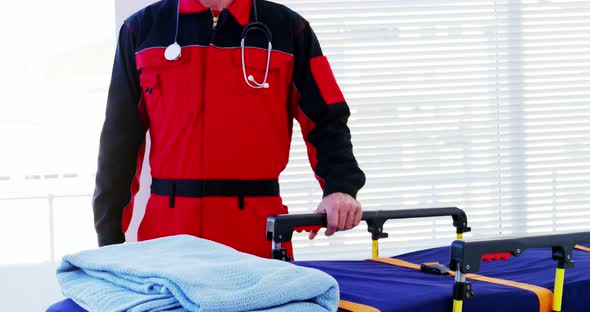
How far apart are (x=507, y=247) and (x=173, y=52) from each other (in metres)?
0.98

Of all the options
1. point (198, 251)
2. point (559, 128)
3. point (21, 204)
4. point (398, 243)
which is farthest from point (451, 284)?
point (21, 204)

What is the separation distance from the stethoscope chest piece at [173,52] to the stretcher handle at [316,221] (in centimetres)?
55

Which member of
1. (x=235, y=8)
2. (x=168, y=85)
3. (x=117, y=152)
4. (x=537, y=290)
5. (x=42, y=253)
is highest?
(x=235, y=8)

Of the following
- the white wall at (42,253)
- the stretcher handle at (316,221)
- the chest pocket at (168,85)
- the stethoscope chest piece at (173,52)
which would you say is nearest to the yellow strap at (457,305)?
the stretcher handle at (316,221)

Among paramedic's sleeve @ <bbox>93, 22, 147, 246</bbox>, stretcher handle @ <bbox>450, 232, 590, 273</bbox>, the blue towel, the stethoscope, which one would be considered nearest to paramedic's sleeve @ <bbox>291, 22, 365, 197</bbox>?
the stethoscope

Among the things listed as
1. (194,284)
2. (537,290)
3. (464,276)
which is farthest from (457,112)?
(194,284)

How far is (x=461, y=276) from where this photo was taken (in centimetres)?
127

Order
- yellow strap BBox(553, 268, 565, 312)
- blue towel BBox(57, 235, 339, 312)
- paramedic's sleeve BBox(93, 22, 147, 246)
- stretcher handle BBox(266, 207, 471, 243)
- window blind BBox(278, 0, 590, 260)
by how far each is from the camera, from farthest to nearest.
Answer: window blind BBox(278, 0, 590, 260), paramedic's sleeve BBox(93, 22, 147, 246), stretcher handle BBox(266, 207, 471, 243), yellow strap BBox(553, 268, 565, 312), blue towel BBox(57, 235, 339, 312)

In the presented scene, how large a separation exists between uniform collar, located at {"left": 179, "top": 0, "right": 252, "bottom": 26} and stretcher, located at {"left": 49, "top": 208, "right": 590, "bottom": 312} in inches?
23.4

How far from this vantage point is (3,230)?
546 centimetres

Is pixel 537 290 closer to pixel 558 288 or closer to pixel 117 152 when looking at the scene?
pixel 558 288

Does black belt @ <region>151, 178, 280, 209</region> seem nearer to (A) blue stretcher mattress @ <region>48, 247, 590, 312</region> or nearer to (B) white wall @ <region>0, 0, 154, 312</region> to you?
(A) blue stretcher mattress @ <region>48, 247, 590, 312</region>

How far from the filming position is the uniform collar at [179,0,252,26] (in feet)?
6.43

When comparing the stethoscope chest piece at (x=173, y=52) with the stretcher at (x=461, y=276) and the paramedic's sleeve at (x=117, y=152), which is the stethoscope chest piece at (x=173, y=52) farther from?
the stretcher at (x=461, y=276)
